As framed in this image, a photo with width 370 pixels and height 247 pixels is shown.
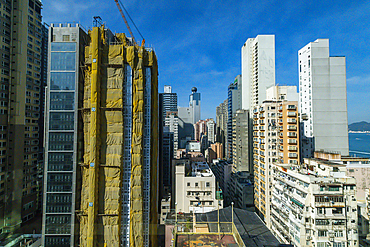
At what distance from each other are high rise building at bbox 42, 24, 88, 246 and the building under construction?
0.09 feet

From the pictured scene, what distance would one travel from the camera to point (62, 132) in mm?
7305

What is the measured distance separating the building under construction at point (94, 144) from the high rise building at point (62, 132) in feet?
0.09

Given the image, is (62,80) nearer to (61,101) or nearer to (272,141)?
(61,101)

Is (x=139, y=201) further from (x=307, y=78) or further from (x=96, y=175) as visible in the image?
(x=307, y=78)

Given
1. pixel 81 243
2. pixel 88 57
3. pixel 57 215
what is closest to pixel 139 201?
pixel 81 243

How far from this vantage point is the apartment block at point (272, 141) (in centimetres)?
1425

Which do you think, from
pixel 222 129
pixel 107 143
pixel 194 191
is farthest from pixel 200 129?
pixel 107 143

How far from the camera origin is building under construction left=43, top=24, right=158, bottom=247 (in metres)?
7.08

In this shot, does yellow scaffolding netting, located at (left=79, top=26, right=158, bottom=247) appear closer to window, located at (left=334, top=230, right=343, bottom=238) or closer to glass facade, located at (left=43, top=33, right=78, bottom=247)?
glass facade, located at (left=43, top=33, right=78, bottom=247)

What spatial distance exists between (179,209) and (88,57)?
12.3m

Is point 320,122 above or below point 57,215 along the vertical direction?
above

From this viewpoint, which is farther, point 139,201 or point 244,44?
point 244,44

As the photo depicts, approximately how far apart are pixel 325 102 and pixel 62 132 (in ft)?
68.7

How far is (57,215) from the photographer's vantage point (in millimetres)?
6992
